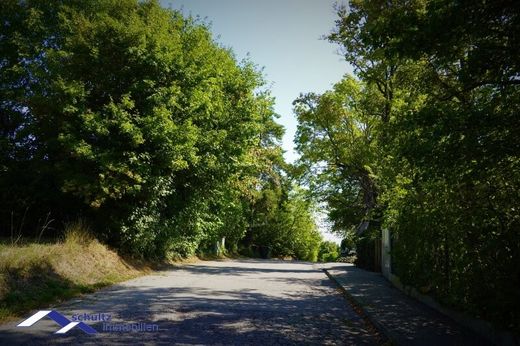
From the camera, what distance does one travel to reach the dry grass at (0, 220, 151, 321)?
8.39 meters

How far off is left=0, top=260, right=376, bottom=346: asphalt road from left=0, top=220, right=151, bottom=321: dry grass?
529 mm

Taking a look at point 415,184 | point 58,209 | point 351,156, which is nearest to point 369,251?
point 351,156

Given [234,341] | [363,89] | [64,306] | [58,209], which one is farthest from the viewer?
[363,89]

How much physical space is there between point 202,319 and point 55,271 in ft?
17.0

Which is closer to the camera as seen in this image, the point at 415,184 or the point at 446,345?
the point at 446,345

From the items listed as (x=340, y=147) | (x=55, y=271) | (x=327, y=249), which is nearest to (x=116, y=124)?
(x=55, y=271)

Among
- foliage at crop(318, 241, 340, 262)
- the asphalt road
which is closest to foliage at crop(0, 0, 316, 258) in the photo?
the asphalt road

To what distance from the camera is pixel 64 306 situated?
869 centimetres

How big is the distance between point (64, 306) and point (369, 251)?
60.3ft

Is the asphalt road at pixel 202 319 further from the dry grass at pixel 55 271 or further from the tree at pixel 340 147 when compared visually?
the tree at pixel 340 147

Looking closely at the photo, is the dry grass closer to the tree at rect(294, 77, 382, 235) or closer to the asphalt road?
the asphalt road

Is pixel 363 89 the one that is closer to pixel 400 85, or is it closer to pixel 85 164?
pixel 400 85

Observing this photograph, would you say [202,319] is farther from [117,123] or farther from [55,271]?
[117,123]

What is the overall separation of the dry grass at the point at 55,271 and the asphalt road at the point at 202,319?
0.53 metres
